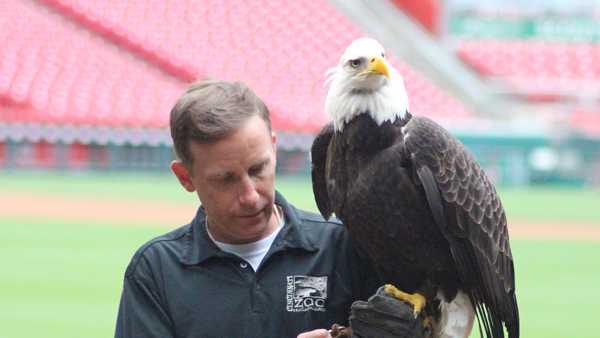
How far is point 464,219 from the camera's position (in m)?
2.87

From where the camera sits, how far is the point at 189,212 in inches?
525

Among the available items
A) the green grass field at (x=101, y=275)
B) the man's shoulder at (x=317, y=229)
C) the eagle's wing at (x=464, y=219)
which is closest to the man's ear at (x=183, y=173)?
the man's shoulder at (x=317, y=229)

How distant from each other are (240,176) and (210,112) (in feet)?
0.46

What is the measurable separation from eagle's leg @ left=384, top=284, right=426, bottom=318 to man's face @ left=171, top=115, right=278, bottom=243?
1.38 feet

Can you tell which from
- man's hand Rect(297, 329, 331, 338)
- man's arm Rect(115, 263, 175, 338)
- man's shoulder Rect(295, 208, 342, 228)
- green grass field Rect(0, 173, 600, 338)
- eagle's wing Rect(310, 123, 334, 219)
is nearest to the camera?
man's hand Rect(297, 329, 331, 338)

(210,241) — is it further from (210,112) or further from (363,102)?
(363,102)

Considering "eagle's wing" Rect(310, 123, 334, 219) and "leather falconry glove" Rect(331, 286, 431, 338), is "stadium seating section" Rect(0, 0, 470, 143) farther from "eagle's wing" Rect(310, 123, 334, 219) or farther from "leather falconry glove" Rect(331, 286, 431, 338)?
"leather falconry glove" Rect(331, 286, 431, 338)

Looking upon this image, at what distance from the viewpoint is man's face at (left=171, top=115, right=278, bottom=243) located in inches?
88.5

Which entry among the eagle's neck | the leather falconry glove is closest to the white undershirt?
the leather falconry glove

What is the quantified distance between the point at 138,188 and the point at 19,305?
10.1 meters

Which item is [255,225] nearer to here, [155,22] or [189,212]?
[189,212]

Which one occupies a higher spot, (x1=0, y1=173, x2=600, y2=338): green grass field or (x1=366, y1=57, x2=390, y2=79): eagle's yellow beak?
(x1=366, y1=57, x2=390, y2=79): eagle's yellow beak

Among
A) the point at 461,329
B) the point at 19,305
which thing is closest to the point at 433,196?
the point at 461,329

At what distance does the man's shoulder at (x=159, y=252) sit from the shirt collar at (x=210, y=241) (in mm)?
15
